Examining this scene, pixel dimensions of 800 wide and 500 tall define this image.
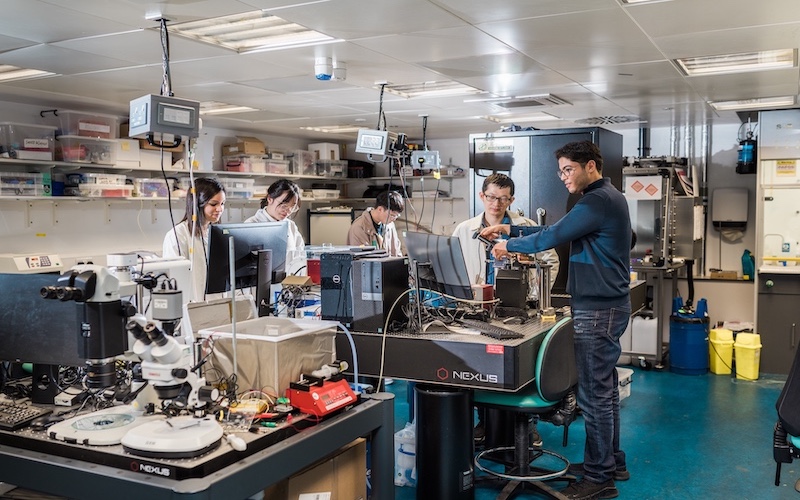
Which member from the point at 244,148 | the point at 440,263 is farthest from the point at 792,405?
the point at 244,148

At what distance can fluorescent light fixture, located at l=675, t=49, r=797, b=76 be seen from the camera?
421 centimetres

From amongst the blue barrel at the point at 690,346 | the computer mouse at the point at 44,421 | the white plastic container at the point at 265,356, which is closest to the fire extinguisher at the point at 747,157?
the blue barrel at the point at 690,346

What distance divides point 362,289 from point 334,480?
36.2 inches

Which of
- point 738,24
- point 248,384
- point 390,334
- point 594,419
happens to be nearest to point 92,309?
point 248,384

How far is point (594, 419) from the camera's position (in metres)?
3.33

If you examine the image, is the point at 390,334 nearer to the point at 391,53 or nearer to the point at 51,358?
the point at 51,358

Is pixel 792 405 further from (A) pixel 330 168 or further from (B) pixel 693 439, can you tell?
(A) pixel 330 168

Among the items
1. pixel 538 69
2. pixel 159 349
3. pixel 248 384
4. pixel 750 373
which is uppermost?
pixel 538 69

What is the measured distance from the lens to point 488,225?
13.7 ft

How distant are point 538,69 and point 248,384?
2.99 m

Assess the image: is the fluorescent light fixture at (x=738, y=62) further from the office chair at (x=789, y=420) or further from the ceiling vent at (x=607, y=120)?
the office chair at (x=789, y=420)

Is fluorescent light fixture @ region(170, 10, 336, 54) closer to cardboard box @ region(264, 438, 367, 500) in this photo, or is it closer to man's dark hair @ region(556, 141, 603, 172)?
A: man's dark hair @ region(556, 141, 603, 172)

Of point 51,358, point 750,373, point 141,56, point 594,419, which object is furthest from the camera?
point 750,373

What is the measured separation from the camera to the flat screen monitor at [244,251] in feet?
10.0
